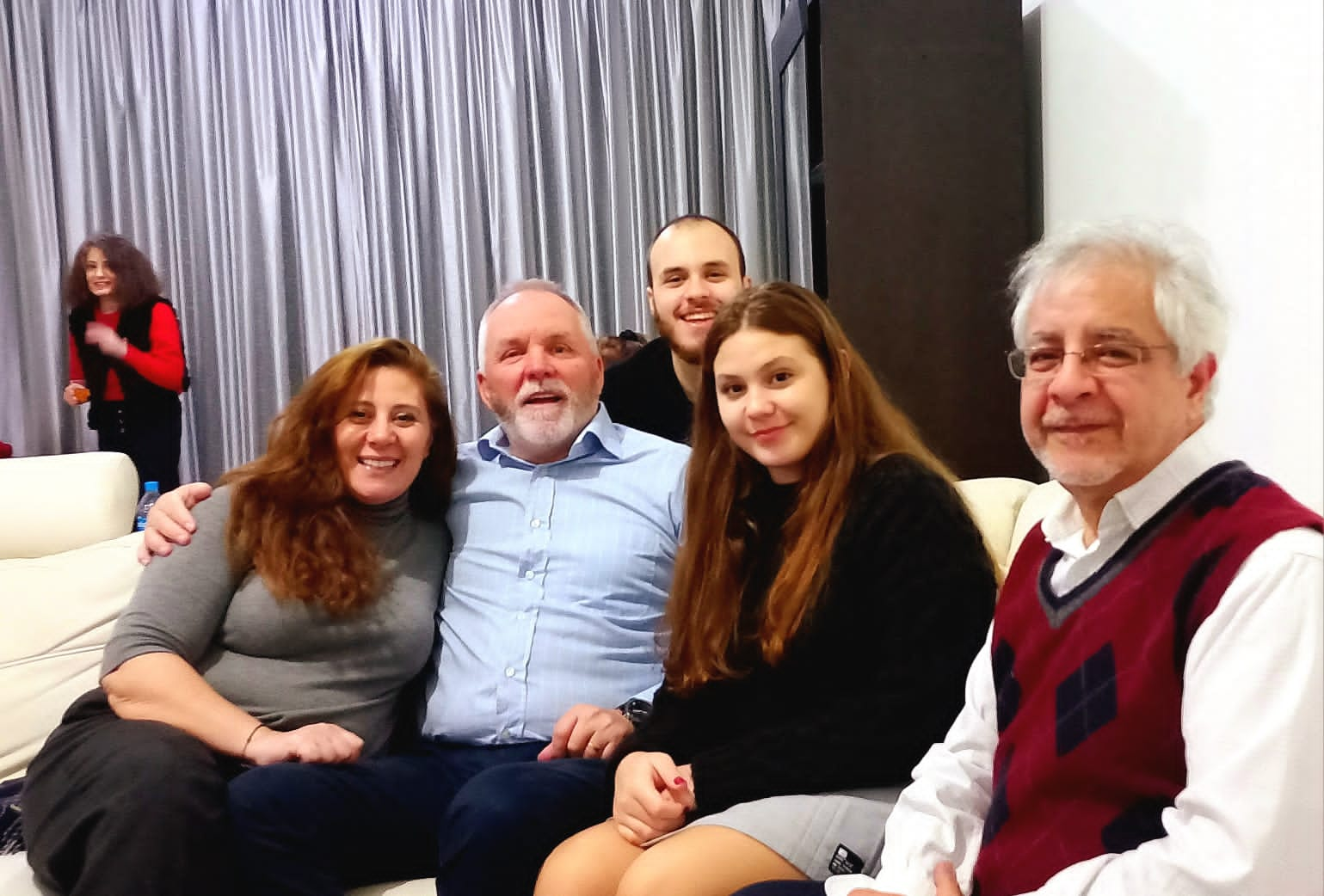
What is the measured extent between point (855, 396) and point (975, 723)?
53 centimetres

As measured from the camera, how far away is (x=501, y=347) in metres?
2.01

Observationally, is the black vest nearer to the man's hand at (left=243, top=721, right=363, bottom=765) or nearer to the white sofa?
the white sofa

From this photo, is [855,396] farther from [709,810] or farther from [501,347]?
[501,347]

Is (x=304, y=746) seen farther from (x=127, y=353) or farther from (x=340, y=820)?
(x=127, y=353)

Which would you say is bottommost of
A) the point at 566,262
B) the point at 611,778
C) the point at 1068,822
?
the point at 611,778

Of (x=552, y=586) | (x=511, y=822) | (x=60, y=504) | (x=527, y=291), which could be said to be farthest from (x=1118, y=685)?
(x=60, y=504)

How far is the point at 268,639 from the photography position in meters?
1.68

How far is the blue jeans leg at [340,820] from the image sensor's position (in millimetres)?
1457

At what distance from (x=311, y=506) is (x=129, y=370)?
8.04 ft

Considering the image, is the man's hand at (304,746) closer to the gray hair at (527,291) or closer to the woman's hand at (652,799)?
the woman's hand at (652,799)

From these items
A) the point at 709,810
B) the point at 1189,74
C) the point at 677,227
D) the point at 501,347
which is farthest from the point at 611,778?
the point at 1189,74

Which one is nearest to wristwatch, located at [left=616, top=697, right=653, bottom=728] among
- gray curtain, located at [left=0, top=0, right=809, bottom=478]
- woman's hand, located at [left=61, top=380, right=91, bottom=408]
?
gray curtain, located at [left=0, top=0, right=809, bottom=478]

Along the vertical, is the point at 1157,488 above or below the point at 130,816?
above

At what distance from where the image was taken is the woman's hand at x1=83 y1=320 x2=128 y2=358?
3.69 meters
